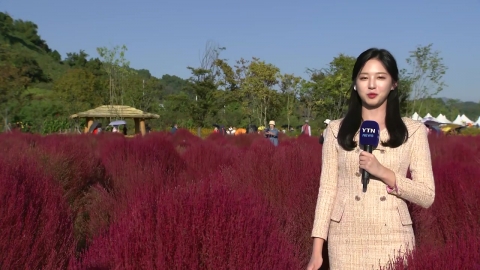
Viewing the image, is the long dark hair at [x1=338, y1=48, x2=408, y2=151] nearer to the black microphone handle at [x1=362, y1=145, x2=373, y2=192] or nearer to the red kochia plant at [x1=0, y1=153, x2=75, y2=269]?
the black microphone handle at [x1=362, y1=145, x2=373, y2=192]

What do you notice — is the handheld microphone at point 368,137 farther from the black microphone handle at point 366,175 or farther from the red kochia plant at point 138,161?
the red kochia plant at point 138,161

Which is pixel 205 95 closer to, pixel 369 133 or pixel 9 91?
pixel 9 91

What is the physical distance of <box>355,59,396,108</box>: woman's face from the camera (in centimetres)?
236

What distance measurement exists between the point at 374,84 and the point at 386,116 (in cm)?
15

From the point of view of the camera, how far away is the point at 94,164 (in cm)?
794

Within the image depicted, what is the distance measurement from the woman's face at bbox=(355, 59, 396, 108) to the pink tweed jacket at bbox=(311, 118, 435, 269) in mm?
136

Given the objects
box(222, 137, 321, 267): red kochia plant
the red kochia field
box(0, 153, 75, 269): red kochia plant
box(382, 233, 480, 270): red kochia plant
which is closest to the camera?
box(382, 233, 480, 270): red kochia plant

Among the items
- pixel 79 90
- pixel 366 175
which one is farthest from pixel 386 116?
pixel 79 90

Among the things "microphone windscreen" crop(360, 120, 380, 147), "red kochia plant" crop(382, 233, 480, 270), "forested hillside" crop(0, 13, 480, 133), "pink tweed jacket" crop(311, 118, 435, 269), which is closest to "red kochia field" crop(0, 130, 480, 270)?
"red kochia plant" crop(382, 233, 480, 270)

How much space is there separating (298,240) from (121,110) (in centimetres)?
3341

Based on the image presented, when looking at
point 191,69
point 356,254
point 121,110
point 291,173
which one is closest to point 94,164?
point 291,173

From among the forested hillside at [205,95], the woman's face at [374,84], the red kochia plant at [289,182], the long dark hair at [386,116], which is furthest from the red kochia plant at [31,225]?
the forested hillside at [205,95]

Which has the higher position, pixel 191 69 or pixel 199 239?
pixel 191 69

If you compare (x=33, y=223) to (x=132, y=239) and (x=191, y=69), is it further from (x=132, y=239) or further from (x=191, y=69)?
(x=191, y=69)
